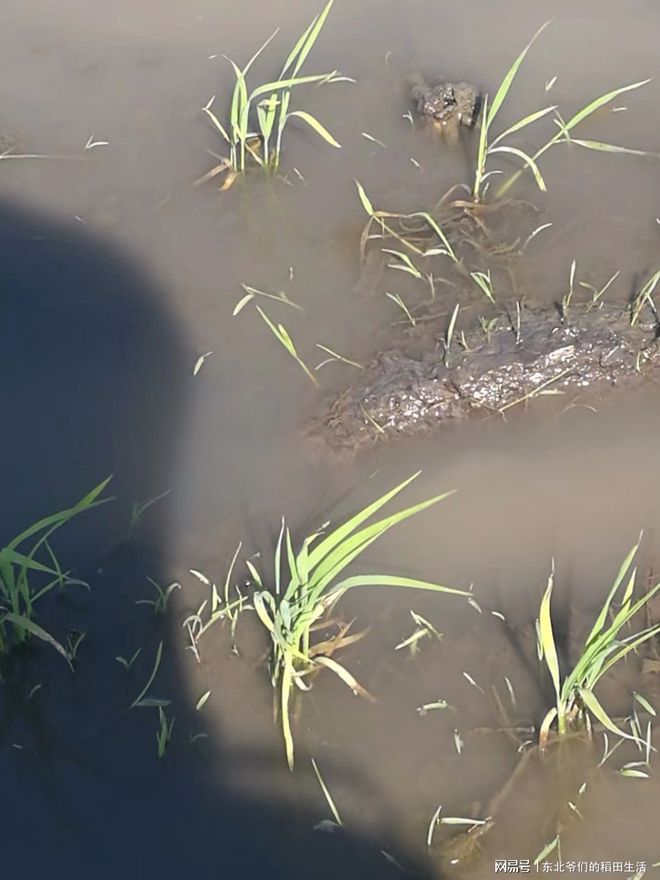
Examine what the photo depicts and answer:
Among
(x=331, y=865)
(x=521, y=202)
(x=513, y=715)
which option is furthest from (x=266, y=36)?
(x=331, y=865)

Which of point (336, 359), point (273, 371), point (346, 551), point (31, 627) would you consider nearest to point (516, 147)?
point (336, 359)

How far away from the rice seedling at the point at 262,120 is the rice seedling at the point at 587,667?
169 centimetres

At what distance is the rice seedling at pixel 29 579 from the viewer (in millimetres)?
1902

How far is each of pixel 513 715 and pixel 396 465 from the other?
66cm

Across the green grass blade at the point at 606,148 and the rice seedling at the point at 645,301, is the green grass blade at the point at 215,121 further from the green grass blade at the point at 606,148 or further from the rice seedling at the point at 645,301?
the rice seedling at the point at 645,301

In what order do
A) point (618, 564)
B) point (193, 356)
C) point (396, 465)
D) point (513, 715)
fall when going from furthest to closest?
1. point (193, 356)
2. point (396, 465)
3. point (618, 564)
4. point (513, 715)

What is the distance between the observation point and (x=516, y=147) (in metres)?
2.98

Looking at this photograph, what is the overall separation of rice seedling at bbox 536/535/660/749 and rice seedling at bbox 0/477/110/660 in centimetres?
93

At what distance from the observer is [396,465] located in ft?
7.57

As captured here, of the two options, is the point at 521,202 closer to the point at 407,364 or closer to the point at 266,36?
the point at 407,364

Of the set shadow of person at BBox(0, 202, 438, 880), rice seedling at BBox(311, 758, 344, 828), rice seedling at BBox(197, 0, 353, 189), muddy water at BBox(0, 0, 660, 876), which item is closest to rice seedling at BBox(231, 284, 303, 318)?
muddy water at BBox(0, 0, 660, 876)

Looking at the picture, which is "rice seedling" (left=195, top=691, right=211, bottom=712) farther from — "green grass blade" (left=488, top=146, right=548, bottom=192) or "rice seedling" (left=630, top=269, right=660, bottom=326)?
"green grass blade" (left=488, top=146, right=548, bottom=192)

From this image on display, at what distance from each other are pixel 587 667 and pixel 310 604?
1.73 ft

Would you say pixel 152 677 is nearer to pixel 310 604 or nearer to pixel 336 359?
pixel 310 604
